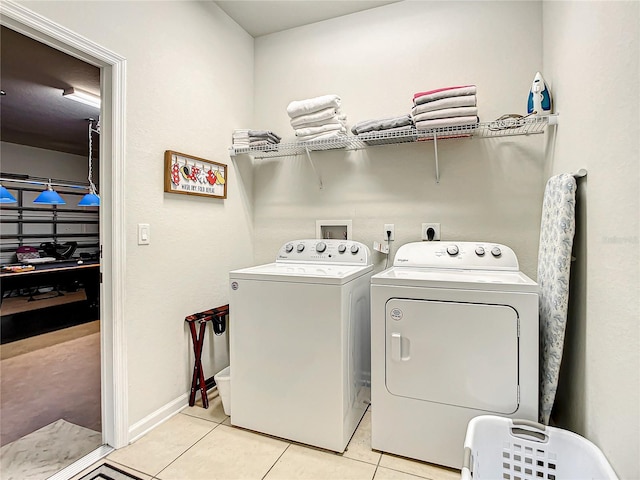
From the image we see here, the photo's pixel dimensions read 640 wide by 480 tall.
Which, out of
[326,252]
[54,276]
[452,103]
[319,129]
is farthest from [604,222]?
[54,276]

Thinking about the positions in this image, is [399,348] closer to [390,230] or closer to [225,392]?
[390,230]

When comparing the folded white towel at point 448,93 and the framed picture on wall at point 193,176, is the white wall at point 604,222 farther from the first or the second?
the framed picture on wall at point 193,176

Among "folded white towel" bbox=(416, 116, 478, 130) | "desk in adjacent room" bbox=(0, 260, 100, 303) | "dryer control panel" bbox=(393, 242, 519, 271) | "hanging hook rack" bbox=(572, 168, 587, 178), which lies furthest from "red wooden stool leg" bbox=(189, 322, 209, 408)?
"desk in adjacent room" bbox=(0, 260, 100, 303)

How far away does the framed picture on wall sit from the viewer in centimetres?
201

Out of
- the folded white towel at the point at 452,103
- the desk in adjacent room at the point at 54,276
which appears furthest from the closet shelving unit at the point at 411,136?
the desk in adjacent room at the point at 54,276

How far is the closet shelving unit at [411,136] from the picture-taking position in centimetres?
191

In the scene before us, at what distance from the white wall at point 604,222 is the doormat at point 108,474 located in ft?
6.18

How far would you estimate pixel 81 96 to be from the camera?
Answer: 365 centimetres

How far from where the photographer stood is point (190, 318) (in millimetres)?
2160

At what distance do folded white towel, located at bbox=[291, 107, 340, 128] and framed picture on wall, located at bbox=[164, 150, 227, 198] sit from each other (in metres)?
0.64

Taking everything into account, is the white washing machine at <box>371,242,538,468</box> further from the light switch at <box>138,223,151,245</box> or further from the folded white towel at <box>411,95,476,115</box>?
the light switch at <box>138,223,151,245</box>

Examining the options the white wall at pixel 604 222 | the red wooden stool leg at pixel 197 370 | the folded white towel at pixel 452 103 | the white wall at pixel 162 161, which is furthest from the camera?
the red wooden stool leg at pixel 197 370

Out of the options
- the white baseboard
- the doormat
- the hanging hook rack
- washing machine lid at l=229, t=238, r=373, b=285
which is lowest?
the doormat

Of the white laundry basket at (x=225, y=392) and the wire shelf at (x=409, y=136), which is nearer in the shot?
the wire shelf at (x=409, y=136)
